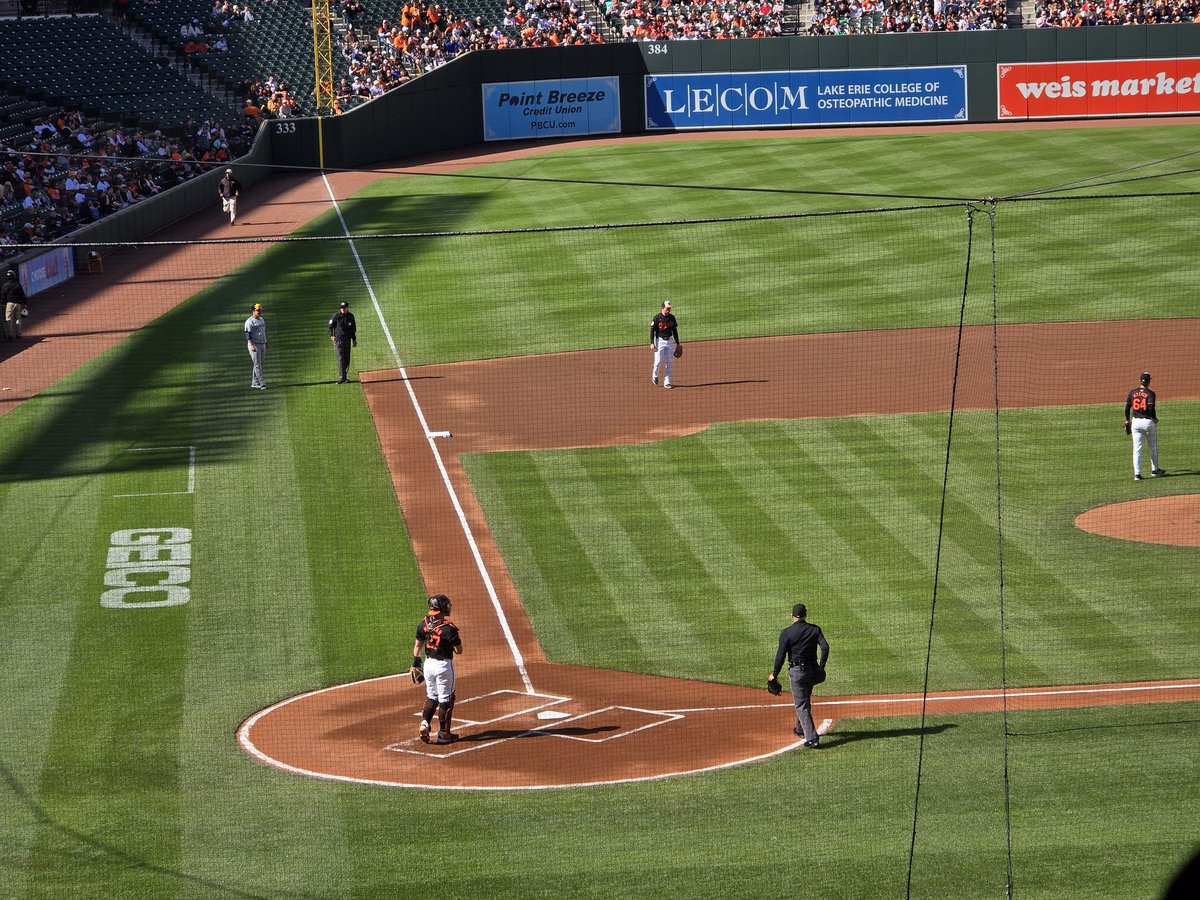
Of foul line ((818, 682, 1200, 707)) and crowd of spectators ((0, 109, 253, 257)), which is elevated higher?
crowd of spectators ((0, 109, 253, 257))

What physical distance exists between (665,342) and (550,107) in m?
27.3

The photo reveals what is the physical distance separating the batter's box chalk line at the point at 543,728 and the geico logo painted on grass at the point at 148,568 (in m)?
5.48

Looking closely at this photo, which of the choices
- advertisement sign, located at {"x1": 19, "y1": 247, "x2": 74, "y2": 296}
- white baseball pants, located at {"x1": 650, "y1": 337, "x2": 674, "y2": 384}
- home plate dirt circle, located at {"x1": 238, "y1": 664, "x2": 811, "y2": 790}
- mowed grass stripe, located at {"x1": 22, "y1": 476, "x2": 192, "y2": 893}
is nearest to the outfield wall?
advertisement sign, located at {"x1": 19, "y1": 247, "x2": 74, "y2": 296}

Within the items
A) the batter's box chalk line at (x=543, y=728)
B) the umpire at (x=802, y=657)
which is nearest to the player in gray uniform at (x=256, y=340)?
the batter's box chalk line at (x=543, y=728)

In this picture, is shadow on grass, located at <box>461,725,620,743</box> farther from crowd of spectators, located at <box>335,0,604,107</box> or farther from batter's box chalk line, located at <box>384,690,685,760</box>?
crowd of spectators, located at <box>335,0,604,107</box>

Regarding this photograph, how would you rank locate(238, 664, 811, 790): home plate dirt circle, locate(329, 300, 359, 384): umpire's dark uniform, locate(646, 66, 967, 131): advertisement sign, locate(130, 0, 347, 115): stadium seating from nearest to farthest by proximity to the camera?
locate(238, 664, 811, 790): home plate dirt circle < locate(329, 300, 359, 384): umpire's dark uniform < locate(130, 0, 347, 115): stadium seating < locate(646, 66, 967, 131): advertisement sign

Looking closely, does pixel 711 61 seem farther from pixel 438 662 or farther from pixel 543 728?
pixel 438 662

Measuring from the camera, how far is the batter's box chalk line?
1511 centimetres

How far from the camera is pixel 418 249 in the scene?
1630 inches

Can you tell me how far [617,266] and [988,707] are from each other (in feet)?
80.3

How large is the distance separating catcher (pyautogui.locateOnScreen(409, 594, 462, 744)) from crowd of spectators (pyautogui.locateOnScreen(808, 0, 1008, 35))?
42.6 meters

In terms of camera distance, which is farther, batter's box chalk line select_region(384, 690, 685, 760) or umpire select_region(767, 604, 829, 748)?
batter's box chalk line select_region(384, 690, 685, 760)

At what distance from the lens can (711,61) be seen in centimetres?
5341

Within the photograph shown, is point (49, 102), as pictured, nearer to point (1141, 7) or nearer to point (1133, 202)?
point (1133, 202)
